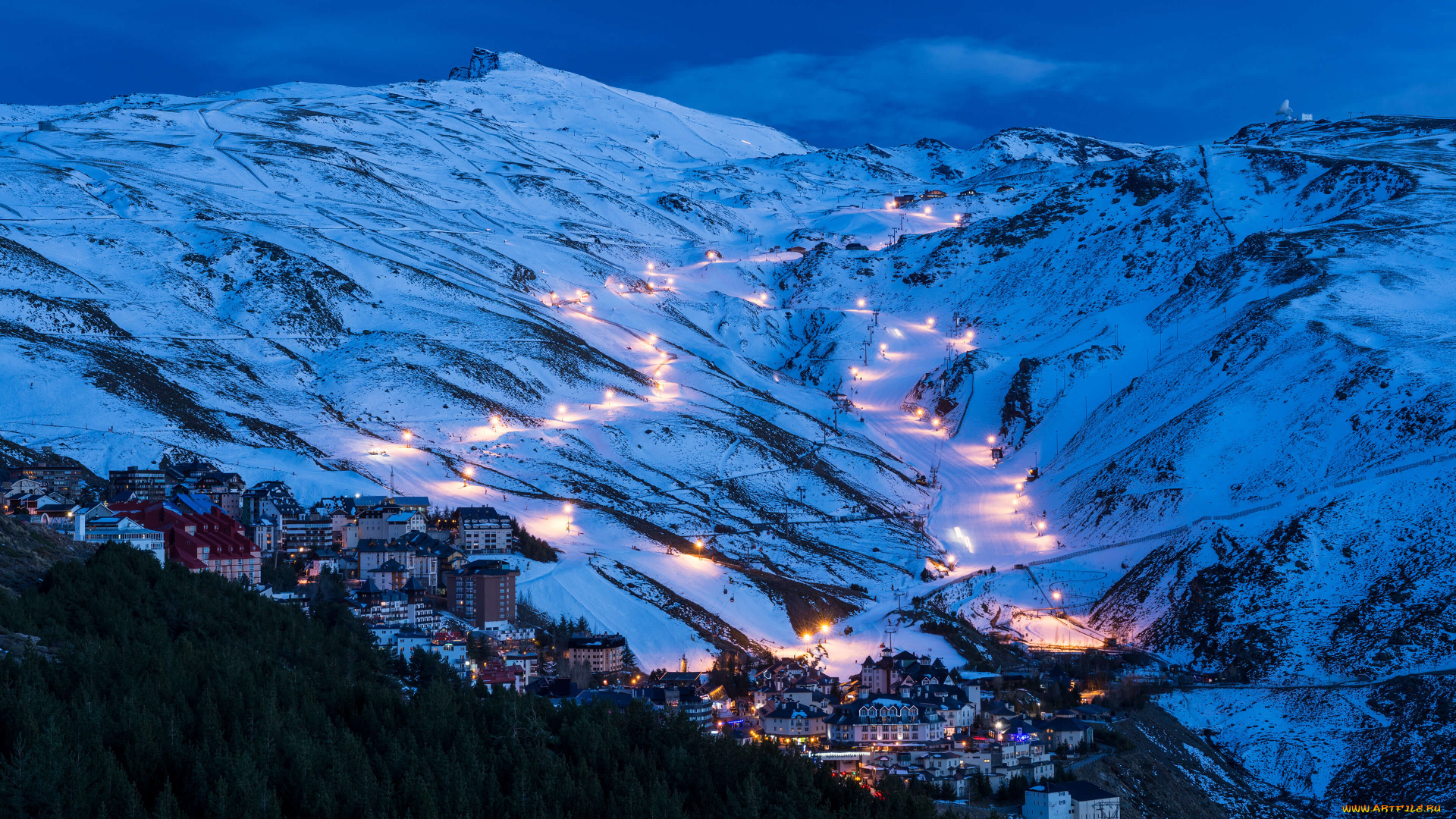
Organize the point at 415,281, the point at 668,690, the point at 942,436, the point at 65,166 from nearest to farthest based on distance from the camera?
the point at 668,690, the point at 942,436, the point at 415,281, the point at 65,166

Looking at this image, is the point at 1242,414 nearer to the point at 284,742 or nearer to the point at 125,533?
the point at 125,533

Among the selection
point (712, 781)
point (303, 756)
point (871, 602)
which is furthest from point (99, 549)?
point (871, 602)

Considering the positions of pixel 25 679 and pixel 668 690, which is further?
pixel 668 690

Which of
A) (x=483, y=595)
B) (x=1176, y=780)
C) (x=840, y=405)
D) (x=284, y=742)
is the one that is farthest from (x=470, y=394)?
(x=284, y=742)

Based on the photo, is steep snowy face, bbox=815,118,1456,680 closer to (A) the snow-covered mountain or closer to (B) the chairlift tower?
(A) the snow-covered mountain

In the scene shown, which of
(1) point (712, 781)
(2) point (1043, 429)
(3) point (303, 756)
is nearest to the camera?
(3) point (303, 756)

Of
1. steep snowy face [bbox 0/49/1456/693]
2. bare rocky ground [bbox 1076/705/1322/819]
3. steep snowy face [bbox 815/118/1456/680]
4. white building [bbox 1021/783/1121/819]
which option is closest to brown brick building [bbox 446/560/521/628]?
steep snowy face [bbox 0/49/1456/693]

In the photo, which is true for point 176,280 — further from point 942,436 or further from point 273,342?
point 942,436

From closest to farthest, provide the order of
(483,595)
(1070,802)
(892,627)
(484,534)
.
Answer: (1070,802), (483,595), (892,627), (484,534)
